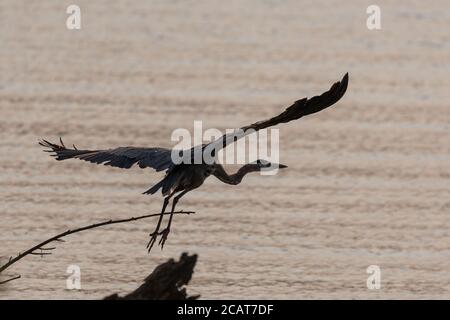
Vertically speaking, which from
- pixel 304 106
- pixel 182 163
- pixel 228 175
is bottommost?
pixel 228 175

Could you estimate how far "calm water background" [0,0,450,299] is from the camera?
13.6 meters

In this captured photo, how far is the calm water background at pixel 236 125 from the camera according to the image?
44.7ft

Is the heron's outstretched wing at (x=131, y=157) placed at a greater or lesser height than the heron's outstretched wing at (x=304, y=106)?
lesser

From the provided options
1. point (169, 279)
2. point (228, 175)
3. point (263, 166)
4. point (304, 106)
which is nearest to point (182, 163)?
point (304, 106)

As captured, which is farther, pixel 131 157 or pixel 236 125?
pixel 236 125

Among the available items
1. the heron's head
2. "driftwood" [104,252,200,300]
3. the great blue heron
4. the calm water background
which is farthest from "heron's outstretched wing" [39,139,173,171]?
"driftwood" [104,252,200,300]

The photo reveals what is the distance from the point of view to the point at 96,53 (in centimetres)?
1955

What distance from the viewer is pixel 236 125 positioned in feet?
54.9

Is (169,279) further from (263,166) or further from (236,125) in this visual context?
(236,125)

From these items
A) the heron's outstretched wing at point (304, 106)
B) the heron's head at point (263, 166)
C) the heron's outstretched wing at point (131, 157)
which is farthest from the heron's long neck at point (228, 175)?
the heron's outstretched wing at point (304, 106)

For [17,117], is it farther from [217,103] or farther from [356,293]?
[356,293]

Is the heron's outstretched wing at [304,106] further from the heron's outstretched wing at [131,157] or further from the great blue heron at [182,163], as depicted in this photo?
the heron's outstretched wing at [131,157]

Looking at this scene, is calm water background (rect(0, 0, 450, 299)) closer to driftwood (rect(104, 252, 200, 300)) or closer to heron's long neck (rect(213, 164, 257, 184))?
heron's long neck (rect(213, 164, 257, 184))
